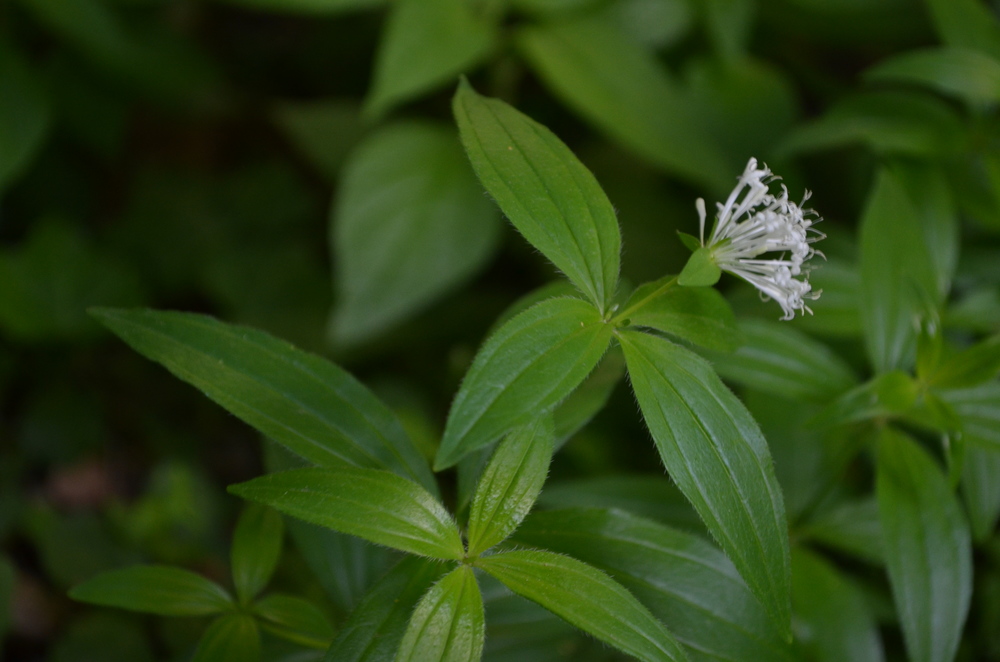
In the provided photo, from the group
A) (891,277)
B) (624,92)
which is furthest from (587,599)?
(624,92)

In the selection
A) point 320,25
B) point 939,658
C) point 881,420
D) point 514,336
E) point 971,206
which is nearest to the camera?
point 514,336

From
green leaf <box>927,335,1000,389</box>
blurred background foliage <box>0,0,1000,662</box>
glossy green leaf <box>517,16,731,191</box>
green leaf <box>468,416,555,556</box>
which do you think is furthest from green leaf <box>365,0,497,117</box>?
green leaf <box>927,335,1000,389</box>

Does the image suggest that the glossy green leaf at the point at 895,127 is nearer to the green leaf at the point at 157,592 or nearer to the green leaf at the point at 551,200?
the green leaf at the point at 551,200

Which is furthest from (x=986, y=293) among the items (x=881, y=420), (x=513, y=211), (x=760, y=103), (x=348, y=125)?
(x=348, y=125)

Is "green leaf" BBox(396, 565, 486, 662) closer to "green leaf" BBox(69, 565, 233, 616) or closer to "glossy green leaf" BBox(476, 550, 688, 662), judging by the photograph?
"glossy green leaf" BBox(476, 550, 688, 662)

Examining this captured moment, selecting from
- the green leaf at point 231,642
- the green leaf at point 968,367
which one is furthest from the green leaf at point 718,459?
the green leaf at point 231,642

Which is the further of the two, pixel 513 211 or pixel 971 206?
pixel 971 206

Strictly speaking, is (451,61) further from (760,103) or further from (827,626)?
(827,626)

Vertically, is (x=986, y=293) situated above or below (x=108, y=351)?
above
